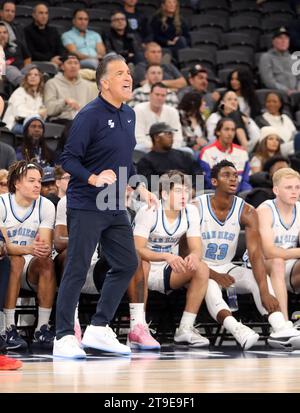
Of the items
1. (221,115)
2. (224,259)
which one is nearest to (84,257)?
(224,259)

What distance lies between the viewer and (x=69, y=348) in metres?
6.57

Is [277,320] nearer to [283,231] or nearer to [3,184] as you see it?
[283,231]

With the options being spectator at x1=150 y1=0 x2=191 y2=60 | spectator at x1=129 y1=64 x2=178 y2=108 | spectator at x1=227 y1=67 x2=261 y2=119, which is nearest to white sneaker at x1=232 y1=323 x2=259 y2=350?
spectator at x1=129 y1=64 x2=178 y2=108

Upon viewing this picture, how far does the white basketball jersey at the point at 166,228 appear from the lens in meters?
8.22

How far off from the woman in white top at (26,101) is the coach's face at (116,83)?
4.51 m

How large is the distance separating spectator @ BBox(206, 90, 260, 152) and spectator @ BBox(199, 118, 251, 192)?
0.89m

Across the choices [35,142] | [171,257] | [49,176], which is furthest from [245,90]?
[171,257]

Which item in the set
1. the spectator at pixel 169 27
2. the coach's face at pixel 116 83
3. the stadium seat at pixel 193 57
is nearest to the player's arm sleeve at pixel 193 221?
the coach's face at pixel 116 83

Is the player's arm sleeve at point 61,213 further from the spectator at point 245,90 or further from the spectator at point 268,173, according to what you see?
the spectator at point 245,90

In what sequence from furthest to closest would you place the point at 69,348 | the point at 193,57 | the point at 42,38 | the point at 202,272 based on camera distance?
the point at 193,57, the point at 42,38, the point at 202,272, the point at 69,348

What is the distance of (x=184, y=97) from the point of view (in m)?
12.1

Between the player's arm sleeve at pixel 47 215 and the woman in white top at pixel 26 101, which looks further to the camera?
the woman in white top at pixel 26 101

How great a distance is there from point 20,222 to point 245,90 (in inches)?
220
